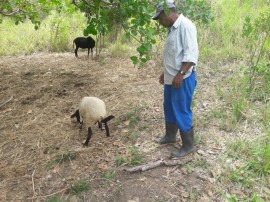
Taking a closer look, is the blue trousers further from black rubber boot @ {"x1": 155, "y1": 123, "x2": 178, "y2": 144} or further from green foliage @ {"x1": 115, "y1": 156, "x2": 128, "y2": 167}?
green foliage @ {"x1": 115, "y1": 156, "x2": 128, "y2": 167}

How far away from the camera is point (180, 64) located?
309 centimetres

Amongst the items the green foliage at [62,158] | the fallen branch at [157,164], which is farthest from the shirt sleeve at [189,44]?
the green foliage at [62,158]

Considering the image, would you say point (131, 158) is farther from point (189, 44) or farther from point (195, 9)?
point (195, 9)

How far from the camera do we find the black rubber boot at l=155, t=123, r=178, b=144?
3660mm

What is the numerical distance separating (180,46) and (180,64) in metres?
0.18

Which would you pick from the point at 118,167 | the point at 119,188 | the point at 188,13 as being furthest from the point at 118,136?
the point at 188,13

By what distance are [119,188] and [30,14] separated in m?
4.38

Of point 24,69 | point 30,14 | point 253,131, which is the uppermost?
point 30,14

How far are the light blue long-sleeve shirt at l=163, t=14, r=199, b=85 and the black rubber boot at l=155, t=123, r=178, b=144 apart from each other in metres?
0.69

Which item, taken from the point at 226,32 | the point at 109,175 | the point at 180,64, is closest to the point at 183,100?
the point at 180,64

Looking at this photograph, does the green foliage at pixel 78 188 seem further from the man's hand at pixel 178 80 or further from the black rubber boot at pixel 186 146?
the man's hand at pixel 178 80

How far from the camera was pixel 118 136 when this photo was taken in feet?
13.3

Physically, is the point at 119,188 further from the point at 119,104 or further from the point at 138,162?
the point at 119,104

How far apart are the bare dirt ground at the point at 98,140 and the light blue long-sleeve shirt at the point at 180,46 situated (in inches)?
41.4
